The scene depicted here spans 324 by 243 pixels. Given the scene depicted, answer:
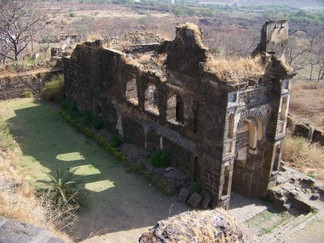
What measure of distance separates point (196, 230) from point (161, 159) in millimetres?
9505

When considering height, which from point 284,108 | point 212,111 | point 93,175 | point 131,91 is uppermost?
point 212,111

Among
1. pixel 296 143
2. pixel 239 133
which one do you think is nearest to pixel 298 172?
pixel 296 143

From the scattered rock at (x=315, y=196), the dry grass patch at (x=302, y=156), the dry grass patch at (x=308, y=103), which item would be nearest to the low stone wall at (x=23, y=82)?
the dry grass patch at (x=302, y=156)

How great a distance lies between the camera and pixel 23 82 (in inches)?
850

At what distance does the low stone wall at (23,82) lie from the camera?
21125 millimetres

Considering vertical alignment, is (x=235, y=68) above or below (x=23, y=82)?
above

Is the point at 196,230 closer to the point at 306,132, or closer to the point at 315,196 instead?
the point at 315,196

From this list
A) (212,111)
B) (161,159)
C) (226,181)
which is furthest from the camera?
(161,159)

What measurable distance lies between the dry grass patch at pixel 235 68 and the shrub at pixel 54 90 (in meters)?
12.0

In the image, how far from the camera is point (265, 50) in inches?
457

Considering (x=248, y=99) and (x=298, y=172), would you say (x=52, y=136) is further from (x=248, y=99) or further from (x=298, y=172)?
(x=298, y=172)

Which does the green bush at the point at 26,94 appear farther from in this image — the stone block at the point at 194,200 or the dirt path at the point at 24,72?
the stone block at the point at 194,200

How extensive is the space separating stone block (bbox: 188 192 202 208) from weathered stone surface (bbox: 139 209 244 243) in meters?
7.60

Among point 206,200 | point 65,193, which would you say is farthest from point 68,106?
point 206,200
